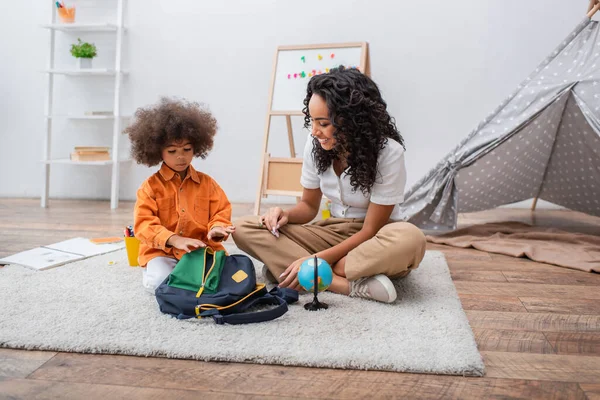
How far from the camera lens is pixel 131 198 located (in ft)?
12.7

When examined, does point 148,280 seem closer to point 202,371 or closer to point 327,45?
point 202,371

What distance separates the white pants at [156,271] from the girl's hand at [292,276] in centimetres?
34

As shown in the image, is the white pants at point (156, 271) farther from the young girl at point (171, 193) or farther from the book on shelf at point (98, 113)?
the book on shelf at point (98, 113)

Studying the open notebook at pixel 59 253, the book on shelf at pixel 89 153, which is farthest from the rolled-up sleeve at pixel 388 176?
the book on shelf at pixel 89 153

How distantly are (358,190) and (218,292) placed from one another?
1.79 ft

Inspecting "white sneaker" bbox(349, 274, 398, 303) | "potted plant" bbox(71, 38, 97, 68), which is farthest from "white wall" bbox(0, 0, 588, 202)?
"white sneaker" bbox(349, 274, 398, 303)

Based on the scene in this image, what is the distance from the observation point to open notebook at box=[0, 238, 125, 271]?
6.67ft

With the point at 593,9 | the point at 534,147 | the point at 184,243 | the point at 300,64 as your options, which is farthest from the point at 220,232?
the point at 593,9

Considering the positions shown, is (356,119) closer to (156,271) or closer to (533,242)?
(156,271)

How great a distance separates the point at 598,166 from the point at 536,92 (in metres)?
0.43

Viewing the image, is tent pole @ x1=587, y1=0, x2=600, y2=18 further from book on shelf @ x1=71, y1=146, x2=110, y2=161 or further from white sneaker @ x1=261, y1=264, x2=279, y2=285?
book on shelf @ x1=71, y1=146, x2=110, y2=161

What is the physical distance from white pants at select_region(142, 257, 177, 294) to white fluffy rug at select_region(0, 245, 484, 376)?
37 mm

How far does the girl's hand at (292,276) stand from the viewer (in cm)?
162

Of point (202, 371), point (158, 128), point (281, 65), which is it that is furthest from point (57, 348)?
point (281, 65)
